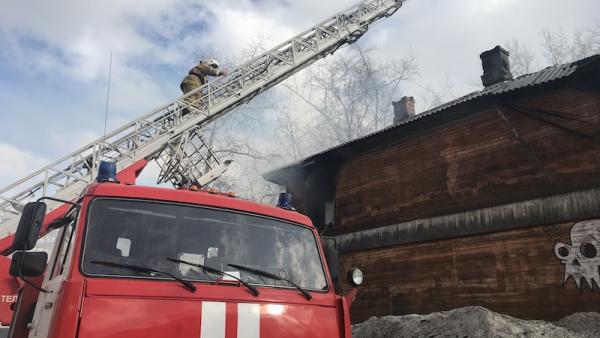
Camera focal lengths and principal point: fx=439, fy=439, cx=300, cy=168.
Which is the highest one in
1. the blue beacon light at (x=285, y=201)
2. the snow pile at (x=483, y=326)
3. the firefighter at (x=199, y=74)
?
the firefighter at (x=199, y=74)

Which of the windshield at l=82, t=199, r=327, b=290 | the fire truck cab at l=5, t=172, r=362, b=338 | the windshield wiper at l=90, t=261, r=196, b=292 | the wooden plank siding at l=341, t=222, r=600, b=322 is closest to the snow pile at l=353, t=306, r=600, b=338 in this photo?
the wooden plank siding at l=341, t=222, r=600, b=322

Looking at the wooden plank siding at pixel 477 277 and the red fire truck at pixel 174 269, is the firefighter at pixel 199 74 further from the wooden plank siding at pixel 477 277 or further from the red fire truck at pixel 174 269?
the red fire truck at pixel 174 269

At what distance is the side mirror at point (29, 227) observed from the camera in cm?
309

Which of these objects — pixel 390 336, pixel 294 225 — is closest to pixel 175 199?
pixel 294 225

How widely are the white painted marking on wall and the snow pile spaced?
23.5 ft

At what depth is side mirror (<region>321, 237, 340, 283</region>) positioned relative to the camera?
13.8 feet

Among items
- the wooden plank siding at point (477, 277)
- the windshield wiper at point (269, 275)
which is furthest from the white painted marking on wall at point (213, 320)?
the wooden plank siding at point (477, 277)

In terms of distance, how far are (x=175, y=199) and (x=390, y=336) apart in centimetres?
837

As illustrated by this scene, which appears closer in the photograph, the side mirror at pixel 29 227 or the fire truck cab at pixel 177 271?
the fire truck cab at pixel 177 271

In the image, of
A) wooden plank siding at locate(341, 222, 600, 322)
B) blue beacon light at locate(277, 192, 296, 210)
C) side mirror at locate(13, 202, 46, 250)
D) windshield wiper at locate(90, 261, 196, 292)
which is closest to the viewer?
windshield wiper at locate(90, 261, 196, 292)

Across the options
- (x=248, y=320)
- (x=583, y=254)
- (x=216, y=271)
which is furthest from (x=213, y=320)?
(x=583, y=254)

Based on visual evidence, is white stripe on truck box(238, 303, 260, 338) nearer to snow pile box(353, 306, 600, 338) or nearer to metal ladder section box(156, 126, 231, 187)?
snow pile box(353, 306, 600, 338)

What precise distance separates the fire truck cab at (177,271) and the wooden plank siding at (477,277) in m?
7.82

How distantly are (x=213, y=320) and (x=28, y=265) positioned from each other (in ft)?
4.86
